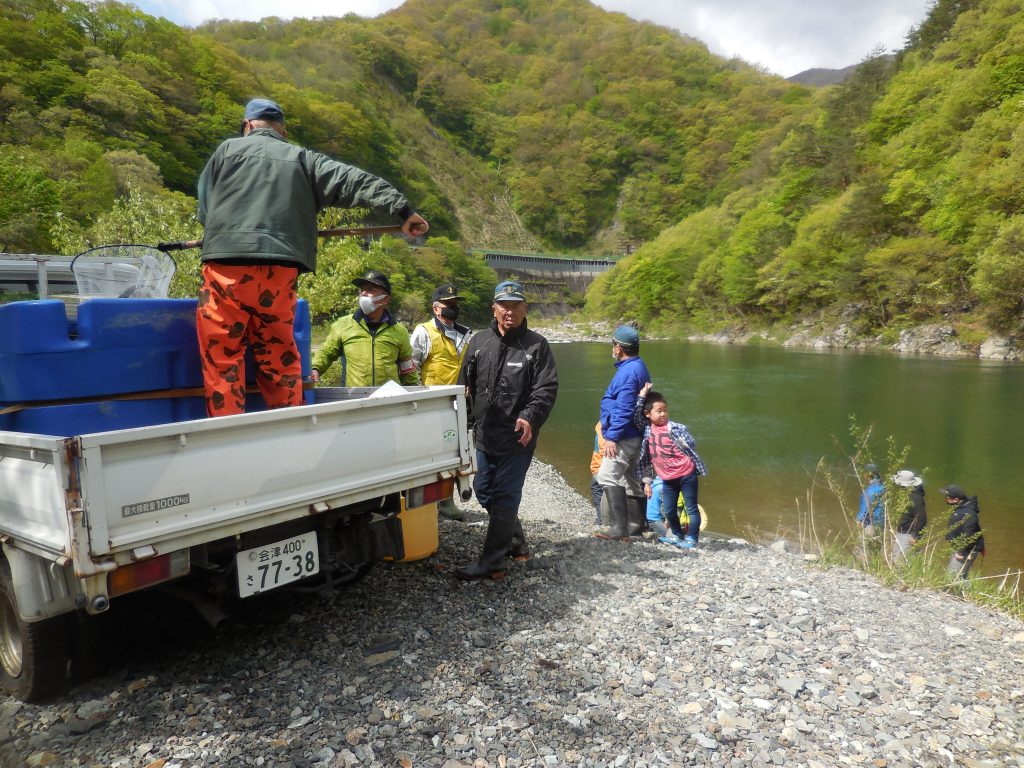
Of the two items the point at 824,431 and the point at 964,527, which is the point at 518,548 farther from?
the point at 824,431

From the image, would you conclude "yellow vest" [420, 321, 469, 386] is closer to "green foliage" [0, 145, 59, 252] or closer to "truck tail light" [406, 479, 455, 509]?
"truck tail light" [406, 479, 455, 509]

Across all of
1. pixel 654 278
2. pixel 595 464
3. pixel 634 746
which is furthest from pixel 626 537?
pixel 654 278

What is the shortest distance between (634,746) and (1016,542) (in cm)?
1045

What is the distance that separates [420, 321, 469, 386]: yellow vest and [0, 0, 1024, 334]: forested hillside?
8299 mm

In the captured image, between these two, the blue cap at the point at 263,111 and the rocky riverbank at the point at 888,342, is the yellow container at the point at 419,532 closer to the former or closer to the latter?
the blue cap at the point at 263,111

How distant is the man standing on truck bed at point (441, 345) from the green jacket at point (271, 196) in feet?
8.58

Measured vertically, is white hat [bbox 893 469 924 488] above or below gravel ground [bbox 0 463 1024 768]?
below

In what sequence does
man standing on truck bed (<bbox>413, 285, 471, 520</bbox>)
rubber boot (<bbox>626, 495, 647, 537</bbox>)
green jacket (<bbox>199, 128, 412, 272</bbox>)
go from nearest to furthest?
green jacket (<bbox>199, 128, 412, 272</bbox>)
man standing on truck bed (<bbox>413, 285, 471, 520</bbox>)
rubber boot (<bbox>626, 495, 647, 537</bbox>)

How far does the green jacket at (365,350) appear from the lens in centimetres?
514

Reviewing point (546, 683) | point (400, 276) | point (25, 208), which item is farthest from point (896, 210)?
point (25, 208)

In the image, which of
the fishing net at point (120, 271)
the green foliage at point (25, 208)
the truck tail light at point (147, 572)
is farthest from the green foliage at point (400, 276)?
the green foliage at point (25, 208)

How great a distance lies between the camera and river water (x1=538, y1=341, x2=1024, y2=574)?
440 inches

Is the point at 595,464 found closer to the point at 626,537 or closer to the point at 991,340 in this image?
the point at 626,537

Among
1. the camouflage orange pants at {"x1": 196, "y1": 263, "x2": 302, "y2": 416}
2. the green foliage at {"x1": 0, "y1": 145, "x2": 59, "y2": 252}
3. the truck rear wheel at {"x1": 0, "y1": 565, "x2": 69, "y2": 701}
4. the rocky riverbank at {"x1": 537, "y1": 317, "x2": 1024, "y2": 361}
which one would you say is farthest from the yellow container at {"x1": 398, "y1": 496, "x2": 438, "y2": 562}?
the rocky riverbank at {"x1": 537, "y1": 317, "x2": 1024, "y2": 361}
